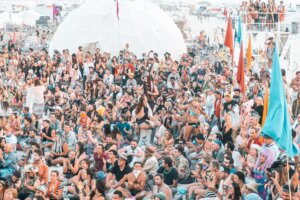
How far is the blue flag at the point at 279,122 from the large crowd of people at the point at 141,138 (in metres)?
0.31

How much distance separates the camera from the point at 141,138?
46.6 feet

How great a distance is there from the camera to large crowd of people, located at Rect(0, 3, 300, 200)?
988 centimetres

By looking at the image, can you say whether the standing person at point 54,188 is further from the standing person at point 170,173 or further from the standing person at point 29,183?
the standing person at point 170,173

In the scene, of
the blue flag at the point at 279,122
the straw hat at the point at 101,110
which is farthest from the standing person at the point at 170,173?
the straw hat at the point at 101,110

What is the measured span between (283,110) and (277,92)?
0.30 meters

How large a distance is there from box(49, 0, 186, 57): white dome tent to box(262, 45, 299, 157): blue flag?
17668mm

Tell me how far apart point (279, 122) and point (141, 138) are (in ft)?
19.7

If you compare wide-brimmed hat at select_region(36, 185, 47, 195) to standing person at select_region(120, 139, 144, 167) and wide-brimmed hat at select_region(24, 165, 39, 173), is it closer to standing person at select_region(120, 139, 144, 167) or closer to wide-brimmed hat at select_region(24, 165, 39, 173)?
wide-brimmed hat at select_region(24, 165, 39, 173)

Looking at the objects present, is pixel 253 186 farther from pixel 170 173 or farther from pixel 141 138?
pixel 141 138

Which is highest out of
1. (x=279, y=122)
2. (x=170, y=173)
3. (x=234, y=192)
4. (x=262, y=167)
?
(x=279, y=122)

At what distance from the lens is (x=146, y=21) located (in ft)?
92.3

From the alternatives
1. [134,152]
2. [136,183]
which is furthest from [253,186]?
[134,152]

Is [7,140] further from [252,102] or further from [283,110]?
[283,110]

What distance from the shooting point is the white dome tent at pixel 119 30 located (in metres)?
26.8
